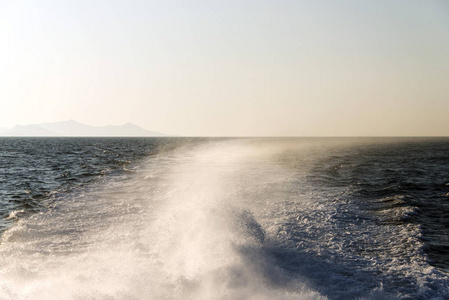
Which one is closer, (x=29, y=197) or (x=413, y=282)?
(x=413, y=282)

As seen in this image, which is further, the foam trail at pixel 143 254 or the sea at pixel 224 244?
Answer: the sea at pixel 224 244

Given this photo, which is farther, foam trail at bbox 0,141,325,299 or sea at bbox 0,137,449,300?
sea at bbox 0,137,449,300

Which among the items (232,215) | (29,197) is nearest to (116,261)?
(232,215)

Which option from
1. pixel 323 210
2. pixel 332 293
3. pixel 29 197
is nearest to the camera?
pixel 332 293

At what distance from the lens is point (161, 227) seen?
1063 centimetres

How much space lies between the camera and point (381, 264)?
8.14m

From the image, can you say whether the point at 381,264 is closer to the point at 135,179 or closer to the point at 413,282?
the point at 413,282

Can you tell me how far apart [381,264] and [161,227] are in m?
6.94

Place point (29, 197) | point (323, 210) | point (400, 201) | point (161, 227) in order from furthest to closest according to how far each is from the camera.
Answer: point (29, 197) → point (400, 201) → point (323, 210) → point (161, 227)

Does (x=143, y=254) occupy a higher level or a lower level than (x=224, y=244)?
lower

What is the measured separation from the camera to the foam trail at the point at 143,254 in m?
6.42

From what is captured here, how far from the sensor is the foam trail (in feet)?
21.1

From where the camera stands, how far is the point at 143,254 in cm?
842

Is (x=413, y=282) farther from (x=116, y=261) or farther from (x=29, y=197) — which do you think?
(x=29, y=197)
